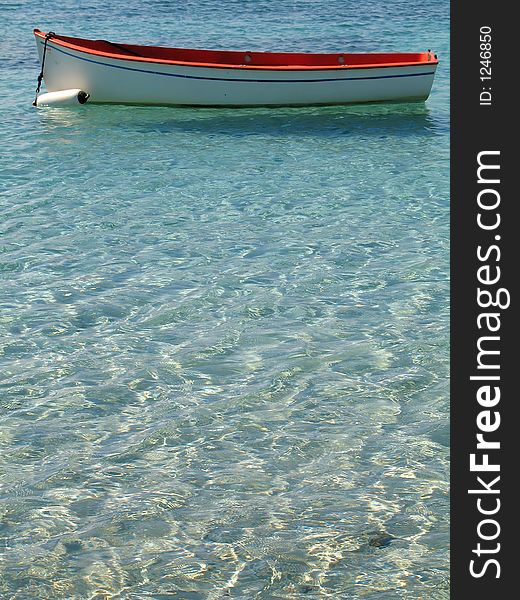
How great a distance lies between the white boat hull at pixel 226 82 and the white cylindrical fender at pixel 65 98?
15 centimetres

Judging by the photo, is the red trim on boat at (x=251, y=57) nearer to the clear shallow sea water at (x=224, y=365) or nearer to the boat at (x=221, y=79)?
the boat at (x=221, y=79)

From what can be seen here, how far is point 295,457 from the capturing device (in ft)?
22.4

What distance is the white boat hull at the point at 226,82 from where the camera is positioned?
17.4m

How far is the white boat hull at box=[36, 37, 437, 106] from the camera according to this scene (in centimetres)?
1736

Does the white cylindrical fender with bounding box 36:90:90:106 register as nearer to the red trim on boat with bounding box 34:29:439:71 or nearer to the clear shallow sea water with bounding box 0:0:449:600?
the red trim on boat with bounding box 34:29:439:71

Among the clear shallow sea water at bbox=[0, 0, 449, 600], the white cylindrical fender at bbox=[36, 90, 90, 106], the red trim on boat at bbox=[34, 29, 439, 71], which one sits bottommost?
the clear shallow sea water at bbox=[0, 0, 449, 600]

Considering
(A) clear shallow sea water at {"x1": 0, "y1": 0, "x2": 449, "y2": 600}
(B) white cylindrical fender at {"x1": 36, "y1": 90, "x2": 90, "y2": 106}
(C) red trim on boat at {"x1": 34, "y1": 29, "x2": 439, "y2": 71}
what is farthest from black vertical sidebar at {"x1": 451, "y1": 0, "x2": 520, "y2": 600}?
(B) white cylindrical fender at {"x1": 36, "y1": 90, "x2": 90, "y2": 106}

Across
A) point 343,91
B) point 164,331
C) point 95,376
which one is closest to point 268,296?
point 164,331

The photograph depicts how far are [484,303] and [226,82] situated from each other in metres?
13.4

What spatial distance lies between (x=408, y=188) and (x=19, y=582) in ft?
29.9

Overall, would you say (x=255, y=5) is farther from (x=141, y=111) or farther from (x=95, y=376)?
(x=95, y=376)

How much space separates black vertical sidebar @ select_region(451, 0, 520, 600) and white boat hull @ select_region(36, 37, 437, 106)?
12467 mm

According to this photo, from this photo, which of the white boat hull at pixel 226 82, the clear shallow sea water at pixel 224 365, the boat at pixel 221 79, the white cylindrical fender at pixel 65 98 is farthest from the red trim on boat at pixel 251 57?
the clear shallow sea water at pixel 224 365

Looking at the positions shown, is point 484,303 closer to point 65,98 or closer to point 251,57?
point 251,57
